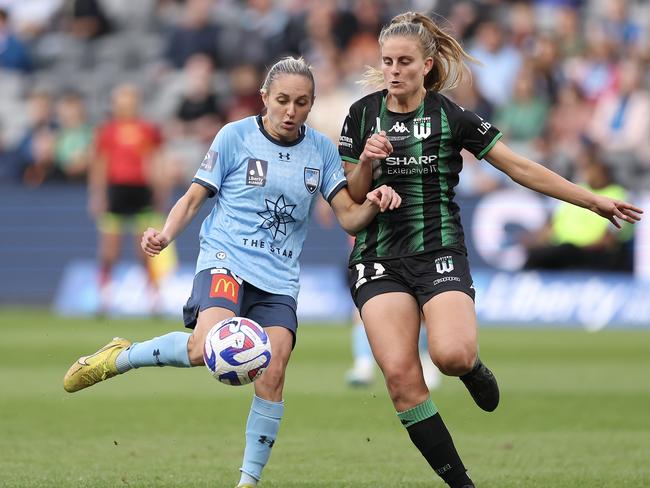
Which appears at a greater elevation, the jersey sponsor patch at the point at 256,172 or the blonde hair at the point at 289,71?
the blonde hair at the point at 289,71

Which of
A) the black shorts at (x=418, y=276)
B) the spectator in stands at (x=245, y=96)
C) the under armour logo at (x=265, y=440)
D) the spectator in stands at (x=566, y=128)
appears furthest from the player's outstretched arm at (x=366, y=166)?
the spectator in stands at (x=245, y=96)

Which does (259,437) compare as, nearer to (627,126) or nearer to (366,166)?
(366,166)

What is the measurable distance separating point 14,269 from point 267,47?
5.84 meters

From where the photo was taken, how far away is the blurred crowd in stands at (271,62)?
751 inches

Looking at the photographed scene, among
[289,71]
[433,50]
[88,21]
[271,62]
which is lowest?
[289,71]

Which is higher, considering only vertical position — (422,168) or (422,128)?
(422,128)

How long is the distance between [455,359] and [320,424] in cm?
339

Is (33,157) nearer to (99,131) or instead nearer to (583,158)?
(99,131)

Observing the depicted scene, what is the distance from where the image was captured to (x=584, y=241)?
1738cm

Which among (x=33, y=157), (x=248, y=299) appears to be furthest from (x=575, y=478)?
(x=33, y=157)

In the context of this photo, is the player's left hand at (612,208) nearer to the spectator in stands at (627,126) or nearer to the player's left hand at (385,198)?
the player's left hand at (385,198)

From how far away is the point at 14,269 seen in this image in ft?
60.8

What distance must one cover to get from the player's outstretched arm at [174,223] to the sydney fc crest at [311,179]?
21.8 inches

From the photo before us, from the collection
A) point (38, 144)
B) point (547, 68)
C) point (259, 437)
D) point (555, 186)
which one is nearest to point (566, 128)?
point (547, 68)
